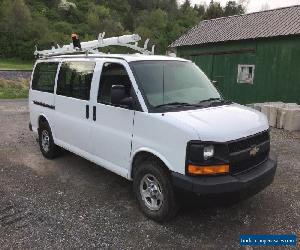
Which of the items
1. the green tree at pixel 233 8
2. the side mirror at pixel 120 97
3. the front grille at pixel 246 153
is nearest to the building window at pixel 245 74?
the front grille at pixel 246 153

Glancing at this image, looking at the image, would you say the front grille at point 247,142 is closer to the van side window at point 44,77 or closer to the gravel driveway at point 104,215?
the gravel driveway at point 104,215

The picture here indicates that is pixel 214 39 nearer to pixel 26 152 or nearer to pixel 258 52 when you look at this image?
pixel 258 52

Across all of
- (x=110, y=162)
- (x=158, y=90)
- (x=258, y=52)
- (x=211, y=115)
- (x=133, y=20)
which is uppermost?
(x=133, y=20)

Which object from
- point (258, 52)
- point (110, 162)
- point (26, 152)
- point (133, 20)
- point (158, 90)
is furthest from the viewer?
point (133, 20)

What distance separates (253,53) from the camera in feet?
51.8

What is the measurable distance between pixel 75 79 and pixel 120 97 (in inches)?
70.9

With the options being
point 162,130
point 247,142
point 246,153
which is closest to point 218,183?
point 246,153

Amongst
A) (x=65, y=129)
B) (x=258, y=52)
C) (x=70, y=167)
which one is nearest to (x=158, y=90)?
(x=65, y=129)

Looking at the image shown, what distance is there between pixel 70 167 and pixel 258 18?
1392cm

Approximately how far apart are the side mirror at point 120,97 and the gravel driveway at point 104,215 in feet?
5.35

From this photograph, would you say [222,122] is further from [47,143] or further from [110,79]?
[47,143]

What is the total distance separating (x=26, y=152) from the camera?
813cm

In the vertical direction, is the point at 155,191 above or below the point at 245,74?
below

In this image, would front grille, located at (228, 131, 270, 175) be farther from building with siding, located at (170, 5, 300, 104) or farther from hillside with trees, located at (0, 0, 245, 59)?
hillside with trees, located at (0, 0, 245, 59)
